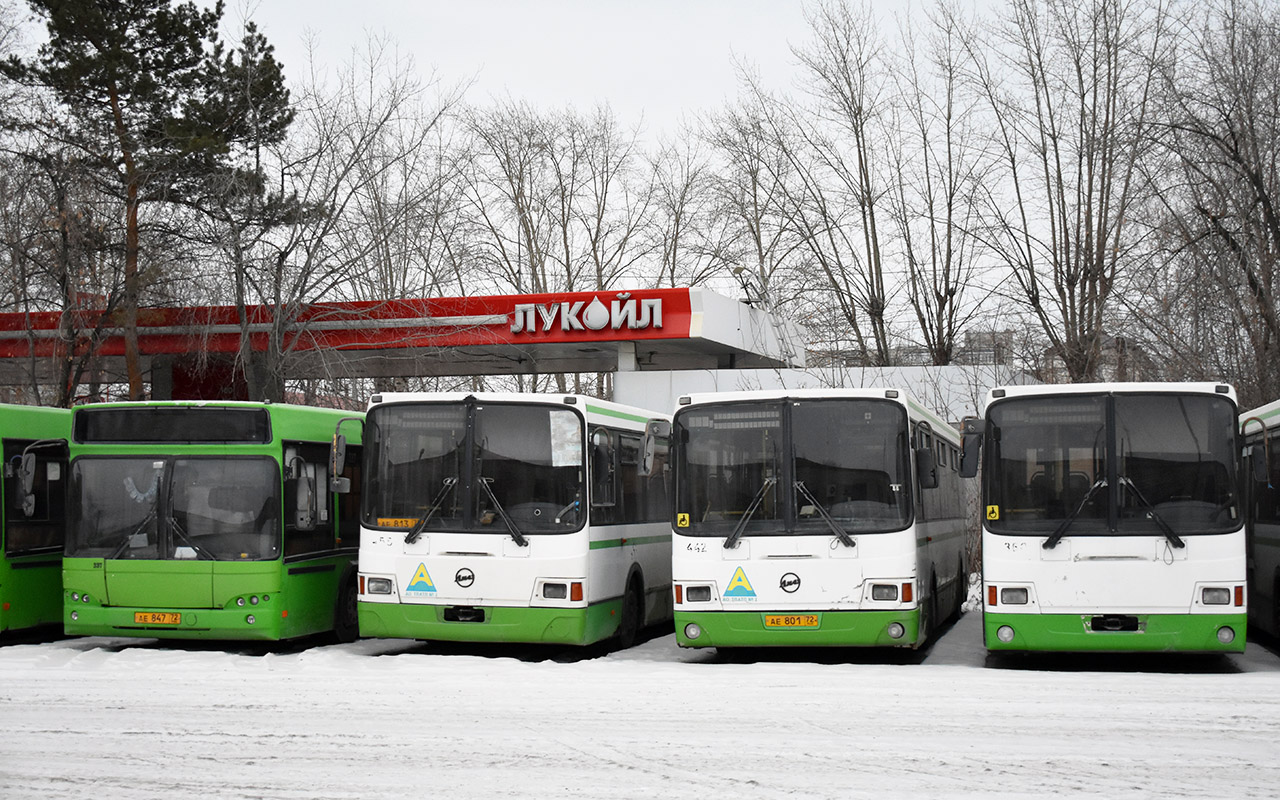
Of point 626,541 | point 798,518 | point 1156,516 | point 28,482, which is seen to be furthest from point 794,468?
point 28,482

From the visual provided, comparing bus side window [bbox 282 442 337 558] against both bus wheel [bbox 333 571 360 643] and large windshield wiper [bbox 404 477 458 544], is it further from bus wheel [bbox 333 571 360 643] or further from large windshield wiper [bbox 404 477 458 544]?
large windshield wiper [bbox 404 477 458 544]

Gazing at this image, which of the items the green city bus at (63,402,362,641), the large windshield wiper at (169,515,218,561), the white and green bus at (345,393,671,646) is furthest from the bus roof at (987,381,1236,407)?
the large windshield wiper at (169,515,218,561)

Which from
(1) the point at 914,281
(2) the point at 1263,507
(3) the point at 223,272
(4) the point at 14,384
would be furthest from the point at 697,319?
(4) the point at 14,384

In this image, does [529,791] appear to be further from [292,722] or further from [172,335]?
[172,335]

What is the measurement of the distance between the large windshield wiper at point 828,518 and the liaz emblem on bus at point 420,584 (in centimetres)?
409

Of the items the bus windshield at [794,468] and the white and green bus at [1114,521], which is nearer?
the white and green bus at [1114,521]

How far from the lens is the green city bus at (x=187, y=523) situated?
585 inches

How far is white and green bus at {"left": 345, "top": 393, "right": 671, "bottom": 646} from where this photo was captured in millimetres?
14445

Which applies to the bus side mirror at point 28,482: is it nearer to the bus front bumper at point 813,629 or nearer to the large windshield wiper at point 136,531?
the large windshield wiper at point 136,531

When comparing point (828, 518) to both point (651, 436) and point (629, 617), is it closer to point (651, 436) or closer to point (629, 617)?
point (651, 436)

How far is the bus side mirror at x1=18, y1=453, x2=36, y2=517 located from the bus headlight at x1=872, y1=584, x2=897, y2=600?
9.23 metres

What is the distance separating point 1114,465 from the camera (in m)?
13.1

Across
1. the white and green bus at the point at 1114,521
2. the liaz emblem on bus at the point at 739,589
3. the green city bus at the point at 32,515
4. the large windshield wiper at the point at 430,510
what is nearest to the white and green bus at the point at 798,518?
the liaz emblem on bus at the point at 739,589

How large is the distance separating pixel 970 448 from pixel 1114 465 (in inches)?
53.7
